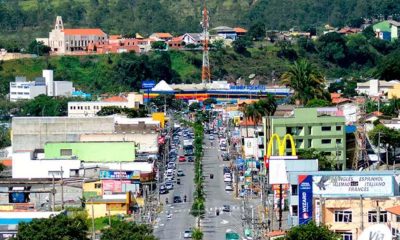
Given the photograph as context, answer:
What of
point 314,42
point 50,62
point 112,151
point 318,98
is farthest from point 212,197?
point 314,42

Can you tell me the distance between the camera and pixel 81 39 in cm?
17125

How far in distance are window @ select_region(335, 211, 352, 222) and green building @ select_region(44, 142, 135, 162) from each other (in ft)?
113

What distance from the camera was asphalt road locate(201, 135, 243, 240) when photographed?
68000mm

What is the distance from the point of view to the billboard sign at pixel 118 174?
85.4 metres

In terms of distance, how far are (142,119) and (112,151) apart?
21.2m

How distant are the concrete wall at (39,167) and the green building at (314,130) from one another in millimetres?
10709

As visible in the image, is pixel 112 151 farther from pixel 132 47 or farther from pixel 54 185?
pixel 132 47

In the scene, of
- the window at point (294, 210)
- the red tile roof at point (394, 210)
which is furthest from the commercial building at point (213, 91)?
the red tile roof at point (394, 210)

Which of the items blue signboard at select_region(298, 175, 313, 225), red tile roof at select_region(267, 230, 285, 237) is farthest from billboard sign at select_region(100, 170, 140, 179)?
red tile roof at select_region(267, 230, 285, 237)

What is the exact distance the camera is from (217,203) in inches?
3073

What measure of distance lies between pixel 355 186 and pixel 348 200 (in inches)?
55.2

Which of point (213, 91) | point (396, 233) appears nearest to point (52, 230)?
point (396, 233)

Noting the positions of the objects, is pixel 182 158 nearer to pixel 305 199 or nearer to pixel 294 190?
pixel 294 190

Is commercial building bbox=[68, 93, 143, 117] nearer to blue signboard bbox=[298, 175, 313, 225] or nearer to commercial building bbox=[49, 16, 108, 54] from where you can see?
commercial building bbox=[49, 16, 108, 54]
